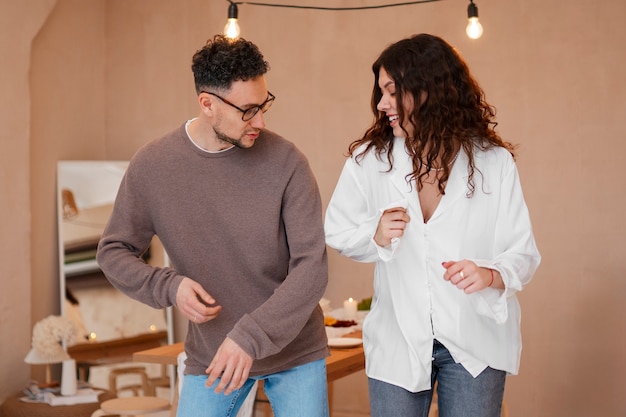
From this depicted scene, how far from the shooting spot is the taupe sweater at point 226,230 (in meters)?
2.31

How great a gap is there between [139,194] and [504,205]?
0.99 metres

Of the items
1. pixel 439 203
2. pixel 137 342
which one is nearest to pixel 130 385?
pixel 137 342

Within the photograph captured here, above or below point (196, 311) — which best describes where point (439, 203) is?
above

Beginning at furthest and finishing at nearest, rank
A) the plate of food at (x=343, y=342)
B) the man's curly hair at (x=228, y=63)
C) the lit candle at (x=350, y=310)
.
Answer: the lit candle at (x=350, y=310) < the plate of food at (x=343, y=342) < the man's curly hair at (x=228, y=63)

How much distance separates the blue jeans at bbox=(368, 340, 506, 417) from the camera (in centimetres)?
219

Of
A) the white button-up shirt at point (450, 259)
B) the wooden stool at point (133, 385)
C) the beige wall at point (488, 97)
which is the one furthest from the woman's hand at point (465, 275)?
the wooden stool at point (133, 385)

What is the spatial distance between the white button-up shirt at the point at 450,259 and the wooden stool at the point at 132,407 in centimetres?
216

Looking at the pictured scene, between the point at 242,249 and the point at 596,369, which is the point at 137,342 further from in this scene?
the point at 242,249

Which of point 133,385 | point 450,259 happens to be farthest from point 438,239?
point 133,385

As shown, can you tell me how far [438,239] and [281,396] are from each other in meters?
0.63

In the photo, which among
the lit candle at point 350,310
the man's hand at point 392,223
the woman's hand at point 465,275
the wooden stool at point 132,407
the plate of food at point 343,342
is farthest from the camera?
the lit candle at point 350,310

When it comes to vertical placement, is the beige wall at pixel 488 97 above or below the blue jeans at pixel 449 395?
above

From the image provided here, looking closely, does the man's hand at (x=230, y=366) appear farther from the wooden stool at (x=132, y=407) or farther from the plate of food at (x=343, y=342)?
the wooden stool at (x=132, y=407)

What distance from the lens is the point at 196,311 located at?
2129 millimetres
